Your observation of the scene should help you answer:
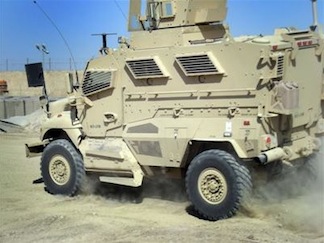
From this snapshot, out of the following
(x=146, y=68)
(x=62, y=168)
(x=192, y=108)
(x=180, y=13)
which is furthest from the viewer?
(x=62, y=168)

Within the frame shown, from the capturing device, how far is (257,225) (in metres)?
7.88

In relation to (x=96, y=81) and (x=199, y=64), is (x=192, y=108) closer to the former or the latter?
(x=199, y=64)

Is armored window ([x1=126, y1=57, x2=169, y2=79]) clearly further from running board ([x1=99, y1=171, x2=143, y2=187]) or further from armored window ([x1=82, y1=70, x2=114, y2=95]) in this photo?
running board ([x1=99, y1=171, x2=143, y2=187])

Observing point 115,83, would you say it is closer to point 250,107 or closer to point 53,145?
point 53,145

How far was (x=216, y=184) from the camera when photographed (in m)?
8.51

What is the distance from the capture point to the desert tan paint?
8438 mm

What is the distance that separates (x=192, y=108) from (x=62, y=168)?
3.08m

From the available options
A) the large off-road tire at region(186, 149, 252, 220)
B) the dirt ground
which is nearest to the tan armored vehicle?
the large off-road tire at region(186, 149, 252, 220)

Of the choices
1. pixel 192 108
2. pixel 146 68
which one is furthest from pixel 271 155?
pixel 146 68

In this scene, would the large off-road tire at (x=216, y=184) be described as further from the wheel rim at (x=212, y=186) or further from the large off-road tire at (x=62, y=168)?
the large off-road tire at (x=62, y=168)

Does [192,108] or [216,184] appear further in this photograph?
[192,108]

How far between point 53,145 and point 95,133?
98 centimetres

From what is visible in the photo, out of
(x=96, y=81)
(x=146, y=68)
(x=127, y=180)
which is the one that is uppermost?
(x=146, y=68)

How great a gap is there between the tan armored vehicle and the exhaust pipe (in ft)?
0.07
